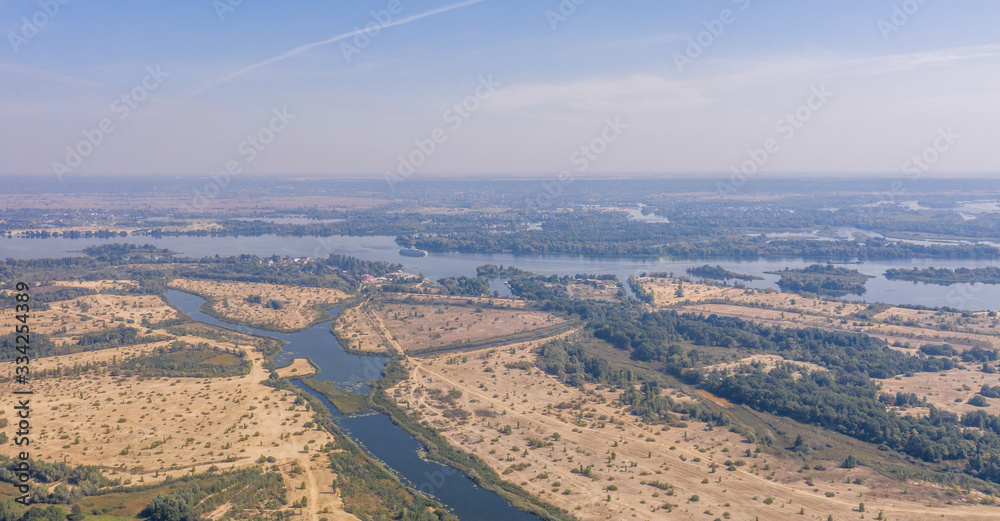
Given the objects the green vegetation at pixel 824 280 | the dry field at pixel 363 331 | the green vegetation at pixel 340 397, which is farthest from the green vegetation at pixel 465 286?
the green vegetation at pixel 824 280

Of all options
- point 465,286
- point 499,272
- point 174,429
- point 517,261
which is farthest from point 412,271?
point 174,429

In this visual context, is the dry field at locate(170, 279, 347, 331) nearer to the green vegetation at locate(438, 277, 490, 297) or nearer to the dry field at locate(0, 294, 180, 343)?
A: the dry field at locate(0, 294, 180, 343)

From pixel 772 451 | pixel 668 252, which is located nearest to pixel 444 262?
pixel 668 252

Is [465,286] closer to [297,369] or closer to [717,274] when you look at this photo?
[297,369]

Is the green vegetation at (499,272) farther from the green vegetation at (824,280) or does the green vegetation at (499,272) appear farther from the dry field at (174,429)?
the dry field at (174,429)

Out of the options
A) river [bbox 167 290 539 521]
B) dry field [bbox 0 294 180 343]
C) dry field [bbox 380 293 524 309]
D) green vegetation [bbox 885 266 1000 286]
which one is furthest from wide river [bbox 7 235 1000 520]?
dry field [bbox 380 293 524 309]

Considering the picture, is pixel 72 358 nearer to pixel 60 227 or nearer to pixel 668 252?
pixel 668 252
